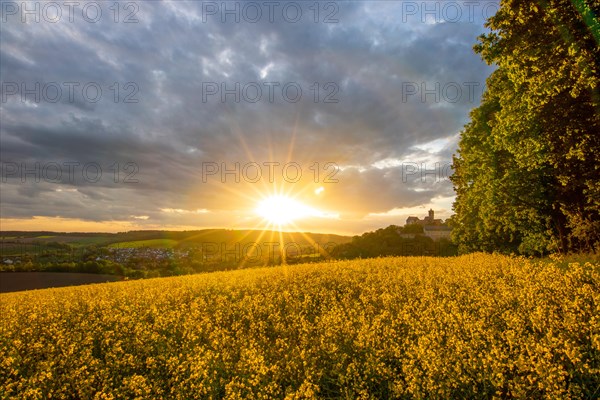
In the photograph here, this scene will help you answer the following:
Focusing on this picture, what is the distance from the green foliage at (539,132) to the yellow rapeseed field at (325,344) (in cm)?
811

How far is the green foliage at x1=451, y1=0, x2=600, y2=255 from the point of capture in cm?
1447

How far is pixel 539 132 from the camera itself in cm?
1788

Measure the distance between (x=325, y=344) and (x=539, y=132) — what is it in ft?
56.0

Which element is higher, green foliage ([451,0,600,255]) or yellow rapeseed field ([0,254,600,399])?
green foliage ([451,0,600,255])

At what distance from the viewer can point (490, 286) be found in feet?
38.5

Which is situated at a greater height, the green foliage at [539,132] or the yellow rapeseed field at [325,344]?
the green foliage at [539,132]

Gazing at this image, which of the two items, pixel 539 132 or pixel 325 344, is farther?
pixel 539 132

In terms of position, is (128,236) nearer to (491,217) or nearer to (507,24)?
(491,217)

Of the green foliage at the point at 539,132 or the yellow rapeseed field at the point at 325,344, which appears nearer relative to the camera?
the yellow rapeseed field at the point at 325,344

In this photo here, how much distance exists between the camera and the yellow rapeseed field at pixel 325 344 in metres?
5.70

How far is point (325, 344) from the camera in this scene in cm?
698

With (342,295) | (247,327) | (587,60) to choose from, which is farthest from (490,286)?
(587,60)

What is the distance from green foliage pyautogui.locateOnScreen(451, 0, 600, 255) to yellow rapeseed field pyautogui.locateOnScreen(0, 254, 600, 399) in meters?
8.11

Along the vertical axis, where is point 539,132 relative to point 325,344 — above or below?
above
